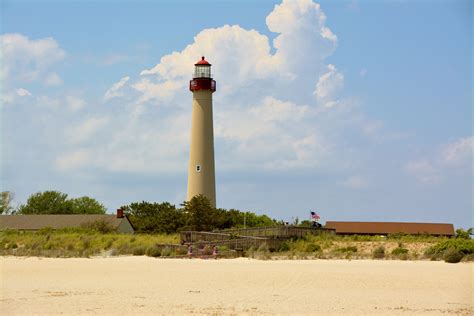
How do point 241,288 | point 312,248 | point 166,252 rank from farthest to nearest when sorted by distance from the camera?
1. point 166,252
2. point 312,248
3. point 241,288

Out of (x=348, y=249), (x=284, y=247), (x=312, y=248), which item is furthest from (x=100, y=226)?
(x=348, y=249)

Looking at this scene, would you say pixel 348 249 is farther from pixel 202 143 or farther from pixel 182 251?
pixel 202 143

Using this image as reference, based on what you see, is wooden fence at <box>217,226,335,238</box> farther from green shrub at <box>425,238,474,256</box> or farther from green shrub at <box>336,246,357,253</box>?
green shrub at <box>425,238,474,256</box>

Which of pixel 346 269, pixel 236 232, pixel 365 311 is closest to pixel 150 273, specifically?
pixel 346 269

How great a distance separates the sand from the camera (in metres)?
14.7

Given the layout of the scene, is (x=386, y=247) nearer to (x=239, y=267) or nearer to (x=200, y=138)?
(x=239, y=267)

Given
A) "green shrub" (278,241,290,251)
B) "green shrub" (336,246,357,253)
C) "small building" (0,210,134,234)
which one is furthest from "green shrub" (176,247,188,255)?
"small building" (0,210,134,234)

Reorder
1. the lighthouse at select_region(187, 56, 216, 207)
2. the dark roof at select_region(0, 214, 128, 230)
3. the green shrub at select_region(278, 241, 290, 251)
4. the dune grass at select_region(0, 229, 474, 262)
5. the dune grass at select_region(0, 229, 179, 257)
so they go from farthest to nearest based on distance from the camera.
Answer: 1. the dark roof at select_region(0, 214, 128, 230)
2. the lighthouse at select_region(187, 56, 216, 207)
3. the dune grass at select_region(0, 229, 179, 257)
4. the green shrub at select_region(278, 241, 290, 251)
5. the dune grass at select_region(0, 229, 474, 262)

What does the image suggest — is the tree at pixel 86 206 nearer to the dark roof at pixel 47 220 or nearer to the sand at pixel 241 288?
the dark roof at pixel 47 220

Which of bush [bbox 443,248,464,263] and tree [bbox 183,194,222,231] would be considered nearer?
bush [bbox 443,248,464,263]

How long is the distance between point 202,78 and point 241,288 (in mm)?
33332

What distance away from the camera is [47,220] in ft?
191

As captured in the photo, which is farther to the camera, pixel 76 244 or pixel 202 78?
pixel 202 78

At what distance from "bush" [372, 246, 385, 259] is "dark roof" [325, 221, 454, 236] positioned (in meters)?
24.3
